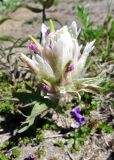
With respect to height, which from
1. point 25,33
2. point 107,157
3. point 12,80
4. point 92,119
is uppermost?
point 25,33

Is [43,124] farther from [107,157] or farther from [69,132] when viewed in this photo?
[107,157]

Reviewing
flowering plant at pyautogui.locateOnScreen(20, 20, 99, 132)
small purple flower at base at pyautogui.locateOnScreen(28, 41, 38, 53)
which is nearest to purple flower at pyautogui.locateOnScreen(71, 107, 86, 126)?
flowering plant at pyautogui.locateOnScreen(20, 20, 99, 132)

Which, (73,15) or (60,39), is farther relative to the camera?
(73,15)

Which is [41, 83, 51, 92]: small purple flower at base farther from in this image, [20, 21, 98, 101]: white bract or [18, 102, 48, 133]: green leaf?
[18, 102, 48, 133]: green leaf

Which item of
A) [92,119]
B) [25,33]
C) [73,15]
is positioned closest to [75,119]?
[92,119]

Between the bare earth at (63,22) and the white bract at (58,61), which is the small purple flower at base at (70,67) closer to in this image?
the white bract at (58,61)

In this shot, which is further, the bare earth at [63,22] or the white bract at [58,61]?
the bare earth at [63,22]

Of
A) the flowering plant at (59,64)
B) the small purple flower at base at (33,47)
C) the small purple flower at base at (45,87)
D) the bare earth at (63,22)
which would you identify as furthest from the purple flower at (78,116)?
the small purple flower at base at (33,47)
